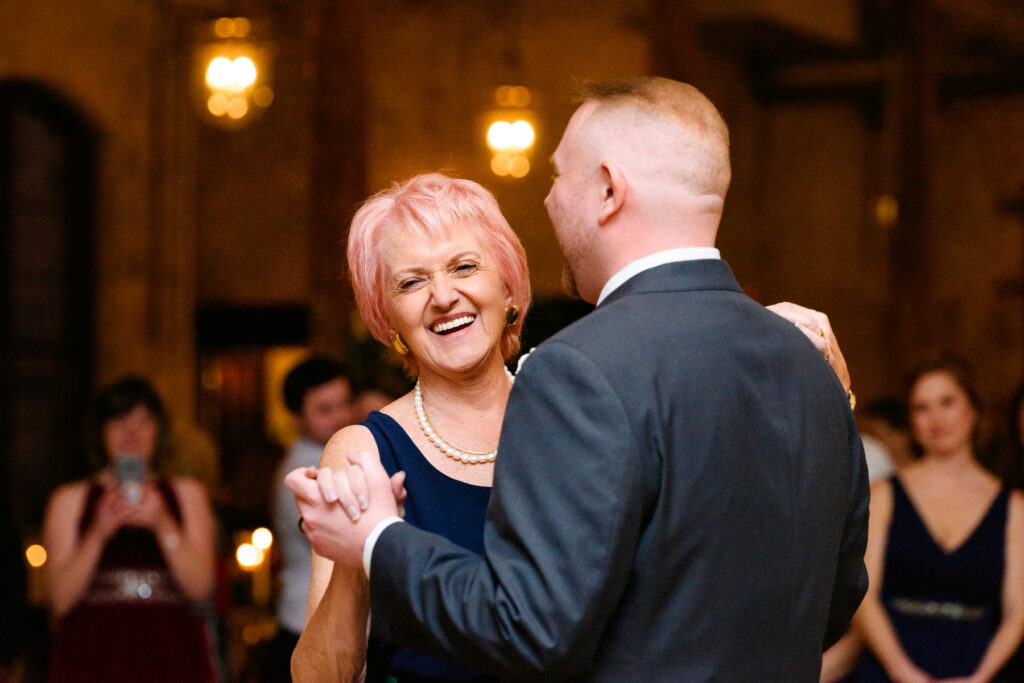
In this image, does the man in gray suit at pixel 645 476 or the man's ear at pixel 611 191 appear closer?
the man in gray suit at pixel 645 476

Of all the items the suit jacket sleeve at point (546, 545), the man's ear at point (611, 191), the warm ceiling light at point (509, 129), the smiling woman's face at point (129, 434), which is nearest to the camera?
the suit jacket sleeve at point (546, 545)

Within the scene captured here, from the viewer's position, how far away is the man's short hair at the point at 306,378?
182 inches

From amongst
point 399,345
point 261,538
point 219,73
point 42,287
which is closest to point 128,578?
point 399,345

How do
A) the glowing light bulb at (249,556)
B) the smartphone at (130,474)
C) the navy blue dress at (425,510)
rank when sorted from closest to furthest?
the navy blue dress at (425,510)
the smartphone at (130,474)
the glowing light bulb at (249,556)

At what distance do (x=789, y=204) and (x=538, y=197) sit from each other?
174 inches

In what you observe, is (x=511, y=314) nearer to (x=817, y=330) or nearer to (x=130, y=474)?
(x=817, y=330)

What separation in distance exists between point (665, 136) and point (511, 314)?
0.71m

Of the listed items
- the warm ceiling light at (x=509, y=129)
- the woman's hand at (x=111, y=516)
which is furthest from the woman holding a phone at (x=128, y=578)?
the warm ceiling light at (x=509, y=129)

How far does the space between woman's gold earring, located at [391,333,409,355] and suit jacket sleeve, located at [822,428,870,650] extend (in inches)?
32.9

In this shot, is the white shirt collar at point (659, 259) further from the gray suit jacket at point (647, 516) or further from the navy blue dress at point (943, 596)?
the navy blue dress at point (943, 596)

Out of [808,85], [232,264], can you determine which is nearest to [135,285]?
[232,264]

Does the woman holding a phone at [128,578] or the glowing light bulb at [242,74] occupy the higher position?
the glowing light bulb at [242,74]

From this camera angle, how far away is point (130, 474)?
411cm

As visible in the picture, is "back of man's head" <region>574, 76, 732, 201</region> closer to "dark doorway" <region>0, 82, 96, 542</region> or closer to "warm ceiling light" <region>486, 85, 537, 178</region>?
"warm ceiling light" <region>486, 85, 537, 178</region>
